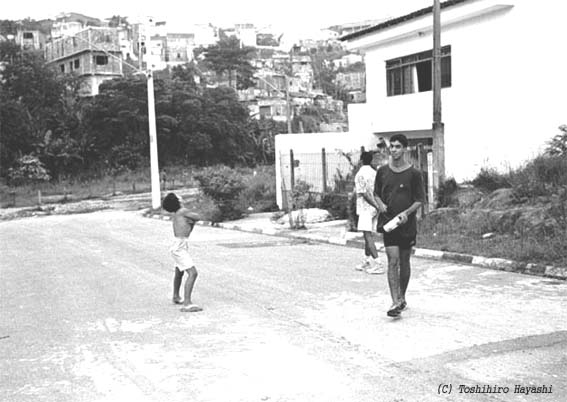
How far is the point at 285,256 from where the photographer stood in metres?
13.1

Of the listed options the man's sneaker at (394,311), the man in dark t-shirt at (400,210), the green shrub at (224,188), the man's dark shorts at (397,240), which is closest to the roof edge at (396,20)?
the green shrub at (224,188)

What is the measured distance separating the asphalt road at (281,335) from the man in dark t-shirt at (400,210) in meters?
0.38

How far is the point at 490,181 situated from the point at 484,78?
14.9 feet

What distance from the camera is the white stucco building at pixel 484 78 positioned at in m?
19.1

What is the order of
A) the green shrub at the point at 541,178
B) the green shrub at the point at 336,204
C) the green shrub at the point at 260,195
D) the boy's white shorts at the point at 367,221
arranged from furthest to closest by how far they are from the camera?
the green shrub at the point at 260,195
the green shrub at the point at 336,204
the green shrub at the point at 541,178
the boy's white shorts at the point at 367,221

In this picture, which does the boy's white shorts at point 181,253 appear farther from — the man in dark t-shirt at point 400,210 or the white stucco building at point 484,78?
the white stucco building at point 484,78

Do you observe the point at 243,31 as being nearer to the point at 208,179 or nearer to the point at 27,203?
the point at 27,203

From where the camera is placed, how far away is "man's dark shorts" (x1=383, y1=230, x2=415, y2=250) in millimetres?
7340

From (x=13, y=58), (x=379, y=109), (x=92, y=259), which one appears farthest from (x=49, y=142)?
(x=92, y=259)

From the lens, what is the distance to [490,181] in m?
17.5

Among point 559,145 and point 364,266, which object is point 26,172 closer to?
point 559,145

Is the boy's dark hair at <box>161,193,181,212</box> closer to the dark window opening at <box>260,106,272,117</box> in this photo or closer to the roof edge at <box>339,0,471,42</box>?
the roof edge at <box>339,0,471,42</box>

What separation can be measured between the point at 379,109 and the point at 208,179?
747cm

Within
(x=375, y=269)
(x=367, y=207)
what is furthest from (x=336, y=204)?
(x=375, y=269)
